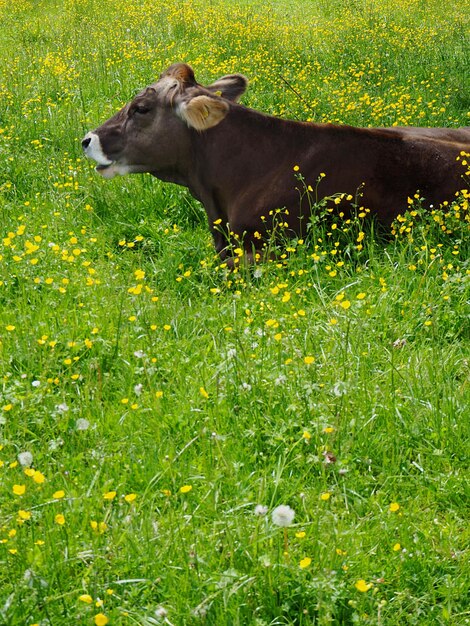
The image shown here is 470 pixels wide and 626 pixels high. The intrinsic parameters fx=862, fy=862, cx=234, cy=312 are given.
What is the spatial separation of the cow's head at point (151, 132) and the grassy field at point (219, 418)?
42 cm

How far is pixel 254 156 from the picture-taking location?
6605 millimetres

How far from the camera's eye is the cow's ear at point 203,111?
653 cm

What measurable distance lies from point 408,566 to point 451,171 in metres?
3.85

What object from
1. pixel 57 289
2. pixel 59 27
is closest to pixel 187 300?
pixel 57 289

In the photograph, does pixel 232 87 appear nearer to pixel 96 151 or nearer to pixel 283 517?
pixel 96 151

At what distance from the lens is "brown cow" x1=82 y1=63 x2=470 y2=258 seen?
20.5ft

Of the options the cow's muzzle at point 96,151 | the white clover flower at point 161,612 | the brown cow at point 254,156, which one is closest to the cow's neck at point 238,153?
the brown cow at point 254,156

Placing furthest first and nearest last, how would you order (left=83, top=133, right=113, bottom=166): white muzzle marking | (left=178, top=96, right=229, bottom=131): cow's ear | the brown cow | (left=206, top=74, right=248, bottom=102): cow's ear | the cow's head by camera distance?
(left=206, top=74, right=248, bottom=102): cow's ear, (left=83, top=133, right=113, bottom=166): white muzzle marking, the cow's head, (left=178, top=96, right=229, bottom=131): cow's ear, the brown cow

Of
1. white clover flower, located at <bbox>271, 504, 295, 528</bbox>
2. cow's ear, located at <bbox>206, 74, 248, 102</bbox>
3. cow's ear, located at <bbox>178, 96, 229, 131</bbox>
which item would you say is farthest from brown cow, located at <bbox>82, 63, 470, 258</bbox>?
white clover flower, located at <bbox>271, 504, 295, 528</bbox>

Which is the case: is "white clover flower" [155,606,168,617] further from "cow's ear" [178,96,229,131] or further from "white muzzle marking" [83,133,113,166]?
"white muzzle marking" [83,133,113,166]

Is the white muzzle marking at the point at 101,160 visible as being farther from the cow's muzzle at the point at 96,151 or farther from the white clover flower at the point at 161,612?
the white clover flower at the point at 161,612

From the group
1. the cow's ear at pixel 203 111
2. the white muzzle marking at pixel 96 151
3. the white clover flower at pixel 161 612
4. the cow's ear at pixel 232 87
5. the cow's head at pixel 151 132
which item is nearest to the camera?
the white clover flower at pixel 161 612

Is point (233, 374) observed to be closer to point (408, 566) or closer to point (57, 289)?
point (408, 566)

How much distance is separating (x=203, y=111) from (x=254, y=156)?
51cm
